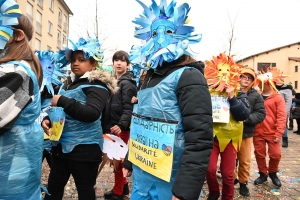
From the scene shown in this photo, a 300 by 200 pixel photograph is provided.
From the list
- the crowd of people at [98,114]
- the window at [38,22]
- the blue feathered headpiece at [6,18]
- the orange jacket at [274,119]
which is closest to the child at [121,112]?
the crowd of people at [98,114]

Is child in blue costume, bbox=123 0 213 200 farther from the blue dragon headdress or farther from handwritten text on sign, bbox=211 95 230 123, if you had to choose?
handwritten text on sign, bbox=211 95 230 123

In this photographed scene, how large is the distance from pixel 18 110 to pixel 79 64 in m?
1.30

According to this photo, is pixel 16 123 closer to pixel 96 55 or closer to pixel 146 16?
pixel 146 16

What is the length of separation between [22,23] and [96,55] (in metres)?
1.06

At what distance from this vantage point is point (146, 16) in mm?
2041

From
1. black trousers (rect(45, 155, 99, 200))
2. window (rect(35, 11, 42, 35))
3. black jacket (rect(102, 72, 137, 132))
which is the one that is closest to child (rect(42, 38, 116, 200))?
black trousers (rect(45, 155, 99, 200))

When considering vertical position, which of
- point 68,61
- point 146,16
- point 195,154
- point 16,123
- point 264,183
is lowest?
point 264,183

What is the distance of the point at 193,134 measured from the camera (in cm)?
161

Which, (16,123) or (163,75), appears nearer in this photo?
(16,123)

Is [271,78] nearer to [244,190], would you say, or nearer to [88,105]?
[244,190]

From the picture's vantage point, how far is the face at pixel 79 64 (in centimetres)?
274

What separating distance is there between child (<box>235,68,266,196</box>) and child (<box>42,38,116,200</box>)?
2467 mm

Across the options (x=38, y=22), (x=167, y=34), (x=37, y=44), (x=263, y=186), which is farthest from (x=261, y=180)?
(x=38, y=22)

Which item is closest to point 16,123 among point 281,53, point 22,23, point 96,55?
point 22,23
